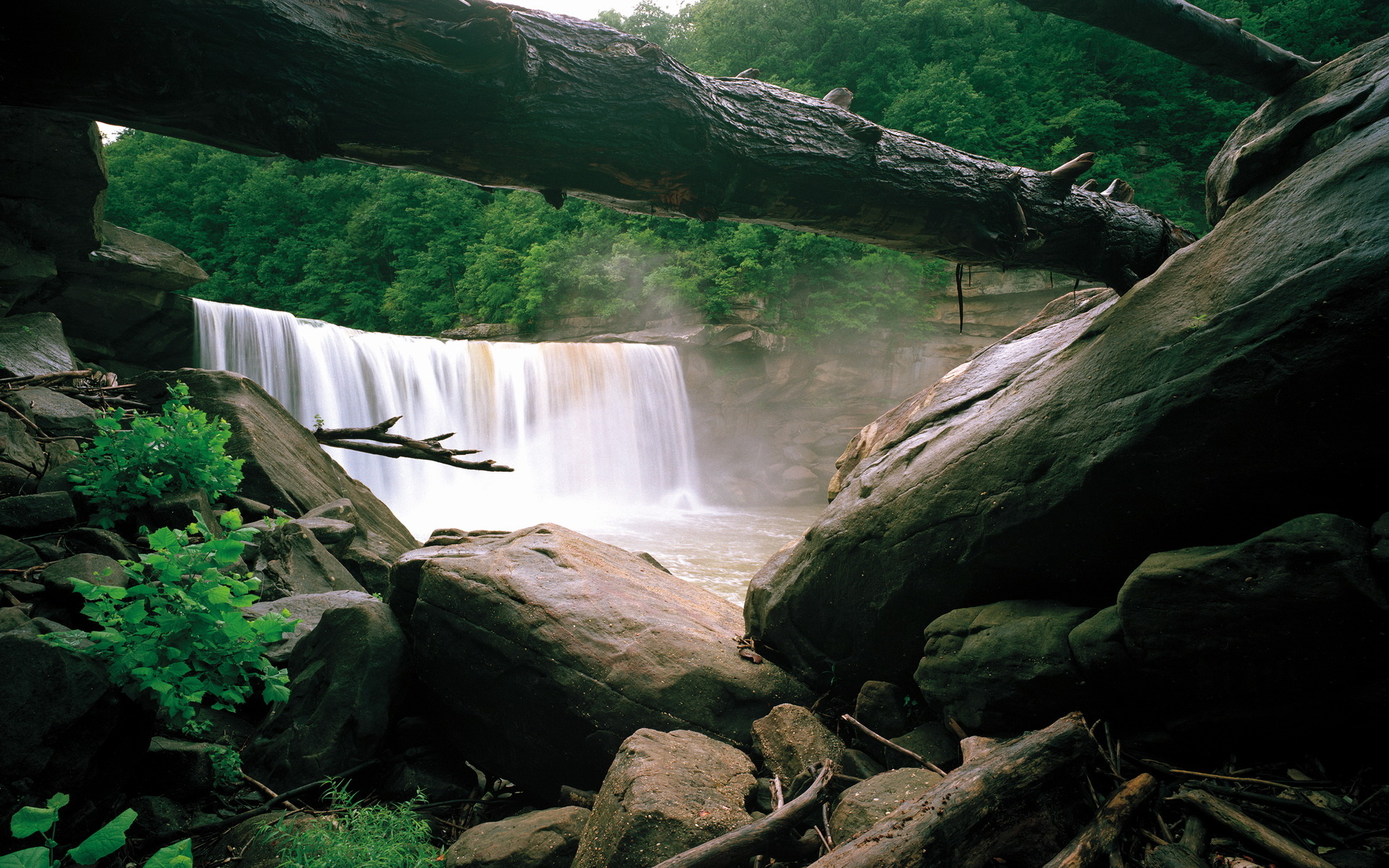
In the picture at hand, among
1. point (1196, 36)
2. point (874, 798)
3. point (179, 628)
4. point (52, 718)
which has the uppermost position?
point (1196, 36)

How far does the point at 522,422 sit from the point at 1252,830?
15520 mm

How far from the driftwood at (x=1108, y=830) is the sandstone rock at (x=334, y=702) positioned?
120 inches

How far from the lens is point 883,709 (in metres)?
2.91

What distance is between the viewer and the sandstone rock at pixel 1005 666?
2.31m

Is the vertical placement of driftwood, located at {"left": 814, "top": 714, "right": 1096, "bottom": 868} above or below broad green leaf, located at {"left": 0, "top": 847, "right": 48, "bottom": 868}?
below

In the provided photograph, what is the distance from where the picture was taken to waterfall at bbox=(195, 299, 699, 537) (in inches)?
480

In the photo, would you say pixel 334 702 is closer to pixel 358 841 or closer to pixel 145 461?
pixel 358 841

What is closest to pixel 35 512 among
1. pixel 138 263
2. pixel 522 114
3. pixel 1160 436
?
pixel 522 114

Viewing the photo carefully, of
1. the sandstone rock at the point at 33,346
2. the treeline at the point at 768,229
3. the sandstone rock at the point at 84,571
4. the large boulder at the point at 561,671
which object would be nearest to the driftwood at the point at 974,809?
the large boulder at the point at 561,671

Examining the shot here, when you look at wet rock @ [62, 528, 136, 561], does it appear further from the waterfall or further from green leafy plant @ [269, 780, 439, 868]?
the waterfall

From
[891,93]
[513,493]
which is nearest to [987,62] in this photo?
[891,93]

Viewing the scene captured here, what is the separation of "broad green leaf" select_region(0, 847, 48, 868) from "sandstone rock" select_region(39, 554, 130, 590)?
5.90 ft

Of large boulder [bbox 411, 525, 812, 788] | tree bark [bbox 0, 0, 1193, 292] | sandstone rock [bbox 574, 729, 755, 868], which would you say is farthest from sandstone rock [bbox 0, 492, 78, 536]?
sandstone rock [bbox 574, 729, 755, 868]

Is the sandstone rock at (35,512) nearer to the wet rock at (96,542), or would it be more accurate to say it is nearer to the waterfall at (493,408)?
the wet rock at (96,542)
